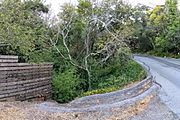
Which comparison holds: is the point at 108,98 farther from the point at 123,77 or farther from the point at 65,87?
the point at 123,77

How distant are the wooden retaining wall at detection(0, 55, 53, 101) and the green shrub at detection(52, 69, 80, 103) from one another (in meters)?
0.75

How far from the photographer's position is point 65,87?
15922mm

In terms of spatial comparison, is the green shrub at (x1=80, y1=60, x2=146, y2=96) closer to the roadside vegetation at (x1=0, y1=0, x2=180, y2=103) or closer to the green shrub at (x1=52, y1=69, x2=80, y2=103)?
the roadside vegetation at (x1=0, y1=0, x2=180, y2=103)

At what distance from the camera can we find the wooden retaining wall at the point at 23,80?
11492 mm

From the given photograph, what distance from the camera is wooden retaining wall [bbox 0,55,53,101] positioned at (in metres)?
11.5

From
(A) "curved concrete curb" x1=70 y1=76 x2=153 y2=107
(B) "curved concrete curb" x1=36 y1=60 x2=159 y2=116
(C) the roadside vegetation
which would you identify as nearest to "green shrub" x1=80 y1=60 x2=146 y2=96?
(C) the roadside vegetation

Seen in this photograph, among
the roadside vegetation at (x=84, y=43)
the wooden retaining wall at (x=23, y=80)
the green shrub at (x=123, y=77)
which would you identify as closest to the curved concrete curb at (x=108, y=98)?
the wooden retaining wall at (x=23, y=80)

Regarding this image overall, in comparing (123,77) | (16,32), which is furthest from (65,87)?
(16,32)

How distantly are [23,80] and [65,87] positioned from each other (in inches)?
136

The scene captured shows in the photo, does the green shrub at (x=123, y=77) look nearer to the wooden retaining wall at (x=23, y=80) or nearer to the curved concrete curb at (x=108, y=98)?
the curved concrete curb at (x=108, y=98)

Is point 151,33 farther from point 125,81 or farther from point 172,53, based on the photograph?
point 125,81

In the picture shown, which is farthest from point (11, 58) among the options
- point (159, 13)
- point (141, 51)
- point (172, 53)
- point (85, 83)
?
point (141, 51)

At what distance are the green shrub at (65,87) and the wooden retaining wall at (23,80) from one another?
746 mm

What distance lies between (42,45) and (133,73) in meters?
5.01
